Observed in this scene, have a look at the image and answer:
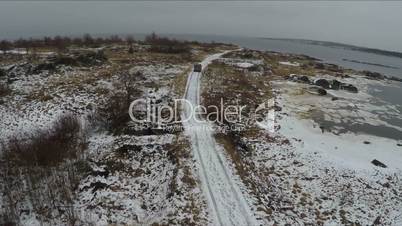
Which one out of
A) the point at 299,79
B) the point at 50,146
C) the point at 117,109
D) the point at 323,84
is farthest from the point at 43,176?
the point at 299,79

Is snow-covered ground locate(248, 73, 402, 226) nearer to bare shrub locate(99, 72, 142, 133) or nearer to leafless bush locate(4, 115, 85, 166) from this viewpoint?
bare shrub locate(99, 72, 142, 133)

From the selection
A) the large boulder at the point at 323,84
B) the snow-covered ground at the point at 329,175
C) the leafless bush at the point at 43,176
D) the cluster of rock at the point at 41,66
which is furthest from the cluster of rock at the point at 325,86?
the leafless bush at the point at 43,176

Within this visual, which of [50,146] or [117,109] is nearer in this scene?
[50,146]

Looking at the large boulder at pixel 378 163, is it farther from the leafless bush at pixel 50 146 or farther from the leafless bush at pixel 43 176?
the leafless bush at pixel 50 146

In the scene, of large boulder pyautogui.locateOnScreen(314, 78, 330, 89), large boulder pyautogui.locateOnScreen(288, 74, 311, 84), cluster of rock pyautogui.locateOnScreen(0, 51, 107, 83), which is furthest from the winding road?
large boulder pyautogui.locateOnScreen(288, 74, 311, 84)

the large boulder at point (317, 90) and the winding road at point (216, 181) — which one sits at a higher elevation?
the large boulder at point (317, 90)

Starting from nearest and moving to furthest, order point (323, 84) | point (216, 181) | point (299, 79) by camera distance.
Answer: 1. point (216, 181)
2. point (323, 84)
3. point (299, 79)

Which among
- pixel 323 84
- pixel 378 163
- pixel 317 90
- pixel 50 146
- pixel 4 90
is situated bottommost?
pixel 378 163

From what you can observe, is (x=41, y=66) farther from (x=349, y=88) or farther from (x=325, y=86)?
(x=349, y=88)

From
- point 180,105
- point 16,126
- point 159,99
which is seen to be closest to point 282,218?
point 180,105
